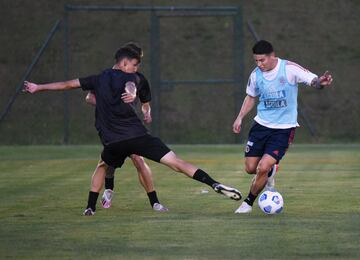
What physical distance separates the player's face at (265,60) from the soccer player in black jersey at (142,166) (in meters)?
1.19

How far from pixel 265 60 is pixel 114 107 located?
1723 millimetres

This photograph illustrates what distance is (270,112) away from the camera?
11.5m

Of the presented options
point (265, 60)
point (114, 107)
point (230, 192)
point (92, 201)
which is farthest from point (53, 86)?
point (265, 60)

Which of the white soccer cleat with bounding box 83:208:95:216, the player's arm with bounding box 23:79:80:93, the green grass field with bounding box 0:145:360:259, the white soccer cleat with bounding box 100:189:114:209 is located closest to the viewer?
the green grass field with bounding box 0:145:360:259

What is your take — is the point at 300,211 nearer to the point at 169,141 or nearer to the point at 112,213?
the point at 112,213

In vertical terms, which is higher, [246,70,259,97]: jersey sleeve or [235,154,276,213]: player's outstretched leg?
[246,70,259,97]: jersey sleeve

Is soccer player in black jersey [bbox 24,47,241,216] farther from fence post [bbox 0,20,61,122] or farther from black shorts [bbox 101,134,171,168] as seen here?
fence post [bbox 0,20,61,122]

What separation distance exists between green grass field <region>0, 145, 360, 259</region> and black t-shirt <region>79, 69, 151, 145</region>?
0.84 metres

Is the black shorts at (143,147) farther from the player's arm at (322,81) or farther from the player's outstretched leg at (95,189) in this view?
the player's arm at (322,81)

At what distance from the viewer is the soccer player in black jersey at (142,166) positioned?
11070 mm

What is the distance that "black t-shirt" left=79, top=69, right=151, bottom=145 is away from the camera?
35.6 ft

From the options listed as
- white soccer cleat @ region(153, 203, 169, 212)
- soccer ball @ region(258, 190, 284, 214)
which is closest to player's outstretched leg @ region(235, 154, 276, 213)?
soccer ball @ region(258, 190, 284, 214)

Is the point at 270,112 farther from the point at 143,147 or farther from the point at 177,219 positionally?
the point at 177,219

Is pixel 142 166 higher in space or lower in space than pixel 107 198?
higher
